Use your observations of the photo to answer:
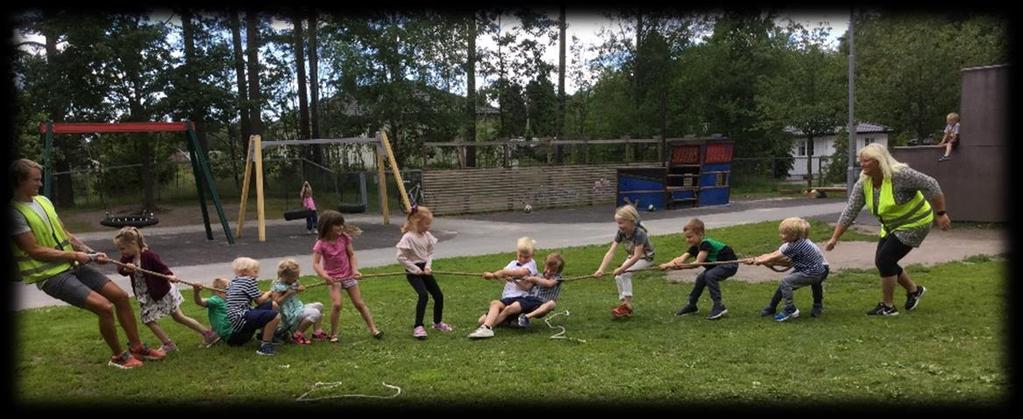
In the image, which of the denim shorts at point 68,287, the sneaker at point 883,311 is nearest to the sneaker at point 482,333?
the denim shorts at point 68,287

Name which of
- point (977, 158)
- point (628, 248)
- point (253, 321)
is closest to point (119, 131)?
point (253, 321)

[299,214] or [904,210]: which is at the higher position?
[904,210]

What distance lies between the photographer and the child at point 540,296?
684 cm

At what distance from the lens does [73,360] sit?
19.7ft

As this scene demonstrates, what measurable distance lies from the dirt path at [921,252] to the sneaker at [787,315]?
2.77 meters

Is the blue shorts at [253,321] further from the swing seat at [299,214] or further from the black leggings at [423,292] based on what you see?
the swing seat at [299,214]

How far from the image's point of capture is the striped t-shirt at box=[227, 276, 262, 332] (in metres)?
6.22

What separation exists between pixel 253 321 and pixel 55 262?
4.91 feet

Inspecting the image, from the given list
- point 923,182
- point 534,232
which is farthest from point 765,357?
point 534,232

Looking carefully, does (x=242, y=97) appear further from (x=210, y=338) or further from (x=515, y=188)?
(x=210, y=338)

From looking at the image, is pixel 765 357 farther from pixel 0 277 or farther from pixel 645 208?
pixel 645 208

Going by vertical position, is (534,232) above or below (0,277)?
below

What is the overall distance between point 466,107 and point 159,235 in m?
17.0

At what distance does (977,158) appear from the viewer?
14664mm
